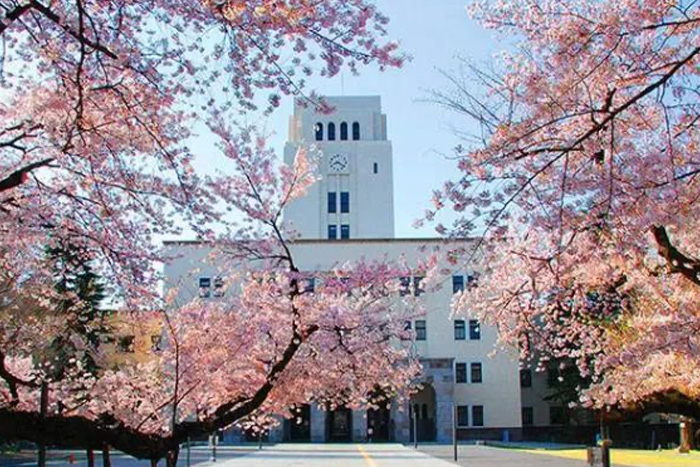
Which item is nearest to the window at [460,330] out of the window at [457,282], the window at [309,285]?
the window at [457,282]

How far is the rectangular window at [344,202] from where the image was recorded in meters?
66.9

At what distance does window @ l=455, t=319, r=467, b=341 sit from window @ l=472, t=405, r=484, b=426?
4793mm

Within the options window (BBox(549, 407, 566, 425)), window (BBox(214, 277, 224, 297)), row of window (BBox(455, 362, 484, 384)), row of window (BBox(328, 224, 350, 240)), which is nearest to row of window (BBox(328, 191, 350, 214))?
row of window (BBox(328, 224, 350, 240))

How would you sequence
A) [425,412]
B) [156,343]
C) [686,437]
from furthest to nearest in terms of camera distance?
[425,412], [686,437], [156,343]

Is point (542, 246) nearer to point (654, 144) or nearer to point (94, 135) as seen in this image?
point (654, 144)

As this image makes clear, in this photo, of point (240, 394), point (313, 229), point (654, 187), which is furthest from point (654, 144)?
point (313, 229)

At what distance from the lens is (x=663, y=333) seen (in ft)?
41.8

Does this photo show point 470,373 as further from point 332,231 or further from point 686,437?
point 686,437

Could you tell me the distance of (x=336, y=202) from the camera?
6688cm

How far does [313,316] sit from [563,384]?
4874 cm

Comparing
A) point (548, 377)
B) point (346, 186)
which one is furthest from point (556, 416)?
point (346, 186)

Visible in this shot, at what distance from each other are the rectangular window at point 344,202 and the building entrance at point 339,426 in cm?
1709

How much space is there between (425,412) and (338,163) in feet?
71.8

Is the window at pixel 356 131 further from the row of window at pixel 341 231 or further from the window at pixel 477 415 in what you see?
the window at pixel 477 415
